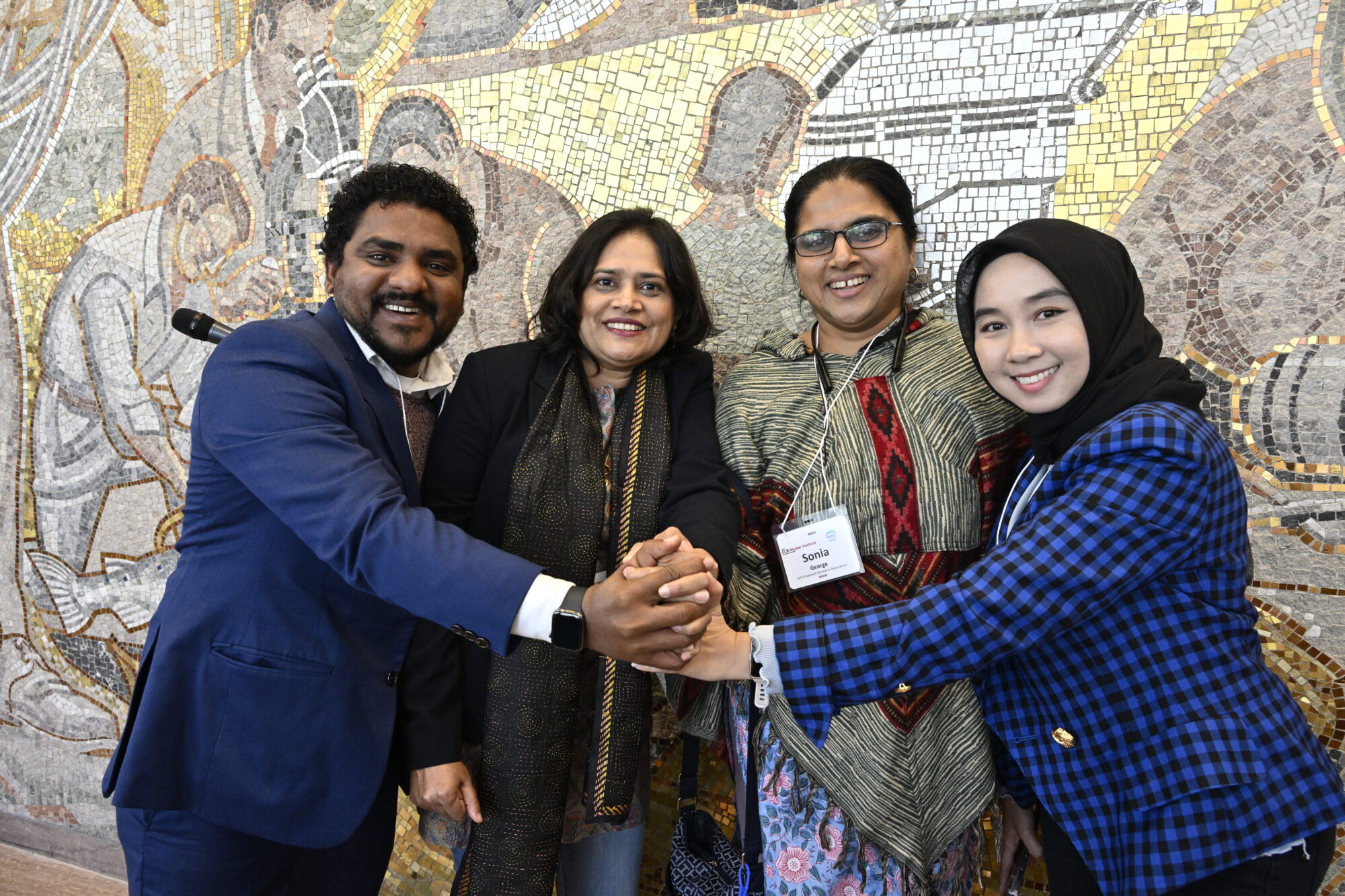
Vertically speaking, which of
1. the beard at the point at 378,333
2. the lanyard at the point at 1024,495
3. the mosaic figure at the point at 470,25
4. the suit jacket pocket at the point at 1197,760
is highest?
the mosaic figure at the point at 470,25

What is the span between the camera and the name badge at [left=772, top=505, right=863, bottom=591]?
5.27 feet

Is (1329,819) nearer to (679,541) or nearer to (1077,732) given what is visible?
(1077,732)

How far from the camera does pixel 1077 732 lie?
134 centimetres

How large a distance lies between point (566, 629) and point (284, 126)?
2347 mm

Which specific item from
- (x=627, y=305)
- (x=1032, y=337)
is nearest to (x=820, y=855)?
(x=1032, y=337)

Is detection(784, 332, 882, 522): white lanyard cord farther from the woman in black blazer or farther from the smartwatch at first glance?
the smartwatch

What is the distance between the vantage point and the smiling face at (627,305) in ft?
5.89

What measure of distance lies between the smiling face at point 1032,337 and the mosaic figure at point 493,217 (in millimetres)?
1426

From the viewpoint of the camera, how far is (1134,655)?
4.21 feet

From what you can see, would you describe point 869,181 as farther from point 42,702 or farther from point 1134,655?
point 42,702

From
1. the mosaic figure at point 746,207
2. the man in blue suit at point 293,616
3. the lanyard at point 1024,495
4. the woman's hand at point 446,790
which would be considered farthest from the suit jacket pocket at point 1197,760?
the mosaic figure at point 746,207

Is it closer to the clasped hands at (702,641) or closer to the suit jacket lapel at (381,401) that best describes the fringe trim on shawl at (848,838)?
the clasped hands at (702,641)

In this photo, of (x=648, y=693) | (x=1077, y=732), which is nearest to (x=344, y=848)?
(x=648, y=693)

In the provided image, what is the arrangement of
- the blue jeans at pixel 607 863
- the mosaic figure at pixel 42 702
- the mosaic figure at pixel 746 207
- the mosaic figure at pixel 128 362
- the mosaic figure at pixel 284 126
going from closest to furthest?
1. the blue jeans at pixel 607 863
2. the mosaic figure at pixel 746 207
3. the mosaic figure at pixel 284 126
4. the mosaic figure at pixel 128 362
5. the mosaic figure at pixel 42 702
